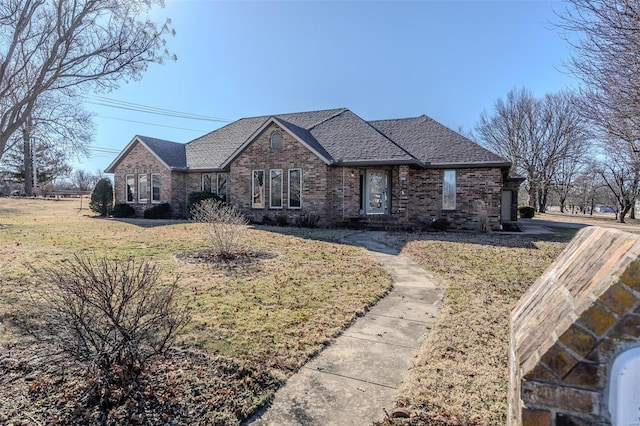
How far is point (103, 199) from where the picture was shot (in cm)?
2414

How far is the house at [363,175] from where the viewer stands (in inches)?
660

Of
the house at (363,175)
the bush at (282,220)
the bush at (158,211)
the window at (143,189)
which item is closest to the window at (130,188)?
the window at (143,189)

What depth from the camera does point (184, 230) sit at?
1552cm

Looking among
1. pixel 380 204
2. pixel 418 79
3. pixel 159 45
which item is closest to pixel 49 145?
pixel 159 45

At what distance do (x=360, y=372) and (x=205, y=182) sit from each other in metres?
20.2

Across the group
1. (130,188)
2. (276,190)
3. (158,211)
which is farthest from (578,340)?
(130,188)

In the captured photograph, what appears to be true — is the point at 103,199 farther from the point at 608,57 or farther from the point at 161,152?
the point at 608,57

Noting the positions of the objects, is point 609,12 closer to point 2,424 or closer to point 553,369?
point 553,369

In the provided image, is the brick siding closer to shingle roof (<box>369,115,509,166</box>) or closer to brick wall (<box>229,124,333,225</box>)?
brick wall (<box>229,124,333,225</box>)

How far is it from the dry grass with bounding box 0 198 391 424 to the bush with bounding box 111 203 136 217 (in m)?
9.68

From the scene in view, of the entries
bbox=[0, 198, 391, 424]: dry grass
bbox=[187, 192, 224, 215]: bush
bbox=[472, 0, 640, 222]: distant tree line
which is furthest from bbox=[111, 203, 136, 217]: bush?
bbox=[472, 0, 640, 222]: distant tree line

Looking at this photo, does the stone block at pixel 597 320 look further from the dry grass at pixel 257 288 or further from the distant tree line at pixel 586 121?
the distant tree line at pixel 586 121

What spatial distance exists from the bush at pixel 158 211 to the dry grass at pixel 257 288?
8.40 m

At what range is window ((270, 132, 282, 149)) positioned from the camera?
18234 millimetres
